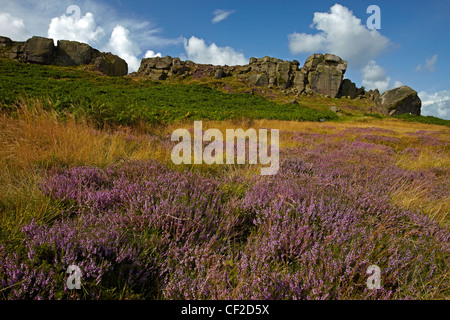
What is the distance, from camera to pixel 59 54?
189 feet

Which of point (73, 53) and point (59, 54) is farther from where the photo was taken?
point (73, 53)

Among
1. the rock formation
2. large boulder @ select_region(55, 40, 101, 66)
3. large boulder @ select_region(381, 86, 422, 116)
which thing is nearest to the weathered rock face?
the rock formation

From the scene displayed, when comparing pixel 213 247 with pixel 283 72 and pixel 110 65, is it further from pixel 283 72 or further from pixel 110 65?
pixel 110 65

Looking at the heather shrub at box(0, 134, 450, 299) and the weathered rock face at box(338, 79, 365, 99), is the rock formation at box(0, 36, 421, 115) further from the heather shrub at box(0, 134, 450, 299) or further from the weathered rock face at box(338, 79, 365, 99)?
the heather shrub at box(0, 134, 450, 299)

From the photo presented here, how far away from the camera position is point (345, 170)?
4137mm

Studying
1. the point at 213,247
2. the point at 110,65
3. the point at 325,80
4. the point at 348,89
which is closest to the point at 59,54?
the point at 110,65

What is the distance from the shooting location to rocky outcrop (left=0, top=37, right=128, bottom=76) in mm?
52469

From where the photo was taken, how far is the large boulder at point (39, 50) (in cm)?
5206

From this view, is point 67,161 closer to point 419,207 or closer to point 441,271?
point 441,271

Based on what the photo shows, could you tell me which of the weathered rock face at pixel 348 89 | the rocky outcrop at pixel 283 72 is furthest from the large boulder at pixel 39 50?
the weathered rock face at pixel 348 89

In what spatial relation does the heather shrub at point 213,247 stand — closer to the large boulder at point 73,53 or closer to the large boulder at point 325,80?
the large boulder at point 325,80

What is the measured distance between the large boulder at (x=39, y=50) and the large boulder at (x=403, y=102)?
73701mm

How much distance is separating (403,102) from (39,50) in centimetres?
7650
